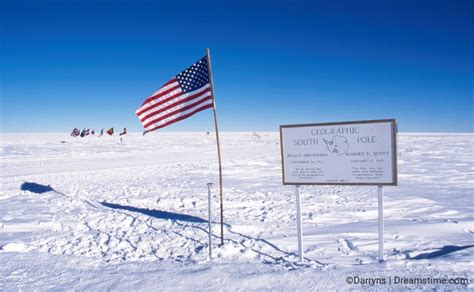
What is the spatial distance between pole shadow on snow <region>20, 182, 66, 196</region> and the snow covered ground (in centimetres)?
4

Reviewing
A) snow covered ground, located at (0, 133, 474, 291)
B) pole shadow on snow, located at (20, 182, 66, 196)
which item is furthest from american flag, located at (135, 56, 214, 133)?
pole shadow on snow, located at (20, 182, 66, 196)

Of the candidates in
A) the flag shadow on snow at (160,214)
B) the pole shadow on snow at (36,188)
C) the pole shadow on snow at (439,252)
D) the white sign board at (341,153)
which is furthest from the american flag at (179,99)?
the pole shadow on snow at (36,188)

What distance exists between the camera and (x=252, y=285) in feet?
13.4

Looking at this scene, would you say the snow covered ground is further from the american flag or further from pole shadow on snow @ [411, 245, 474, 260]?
the american flag

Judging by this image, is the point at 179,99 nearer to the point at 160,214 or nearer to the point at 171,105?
the point at 171,105

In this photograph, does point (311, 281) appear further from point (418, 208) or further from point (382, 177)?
point (418, 208)

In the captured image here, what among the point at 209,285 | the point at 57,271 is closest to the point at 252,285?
the point at 209,285

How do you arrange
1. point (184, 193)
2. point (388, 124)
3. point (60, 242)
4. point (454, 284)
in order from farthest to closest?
point (184, 193) → point (60, 242) → point (388, 124) → point (454, 284)

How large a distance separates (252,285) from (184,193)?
7.52m

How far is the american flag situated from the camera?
19.3 ft

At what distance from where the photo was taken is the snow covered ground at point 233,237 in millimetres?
4277

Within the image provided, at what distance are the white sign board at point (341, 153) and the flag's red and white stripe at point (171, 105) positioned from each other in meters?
1.64

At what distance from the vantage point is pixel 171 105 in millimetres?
6145

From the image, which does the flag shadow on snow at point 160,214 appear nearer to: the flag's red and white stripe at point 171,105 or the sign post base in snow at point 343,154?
the flag's red and white stripe at point 171,105
